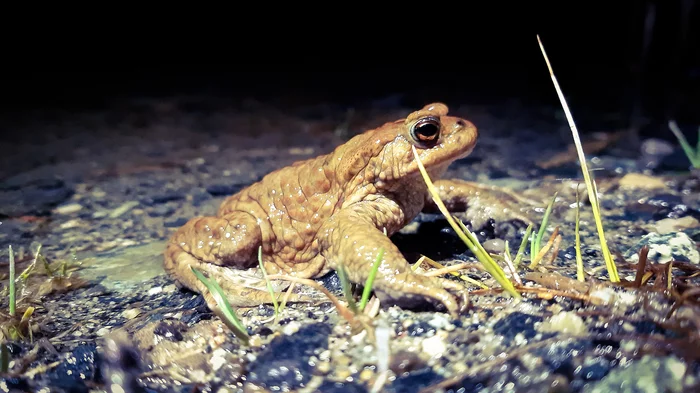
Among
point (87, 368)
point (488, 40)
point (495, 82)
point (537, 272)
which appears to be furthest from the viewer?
point (488, 40)

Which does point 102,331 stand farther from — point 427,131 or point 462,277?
point 427,131

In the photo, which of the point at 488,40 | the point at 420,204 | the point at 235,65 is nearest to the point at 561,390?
the point at 420,204

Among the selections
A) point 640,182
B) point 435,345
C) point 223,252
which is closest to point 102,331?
point 223,252

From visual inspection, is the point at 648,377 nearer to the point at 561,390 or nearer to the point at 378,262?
the point at 561,390

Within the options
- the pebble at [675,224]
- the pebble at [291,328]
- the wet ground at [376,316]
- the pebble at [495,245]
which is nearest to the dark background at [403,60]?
the wet ground at [376,316]

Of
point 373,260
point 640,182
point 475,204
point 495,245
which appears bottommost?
point 640,182

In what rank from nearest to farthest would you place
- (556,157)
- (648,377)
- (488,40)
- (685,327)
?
(648,377), (685,327), (556,157), (488,40)
